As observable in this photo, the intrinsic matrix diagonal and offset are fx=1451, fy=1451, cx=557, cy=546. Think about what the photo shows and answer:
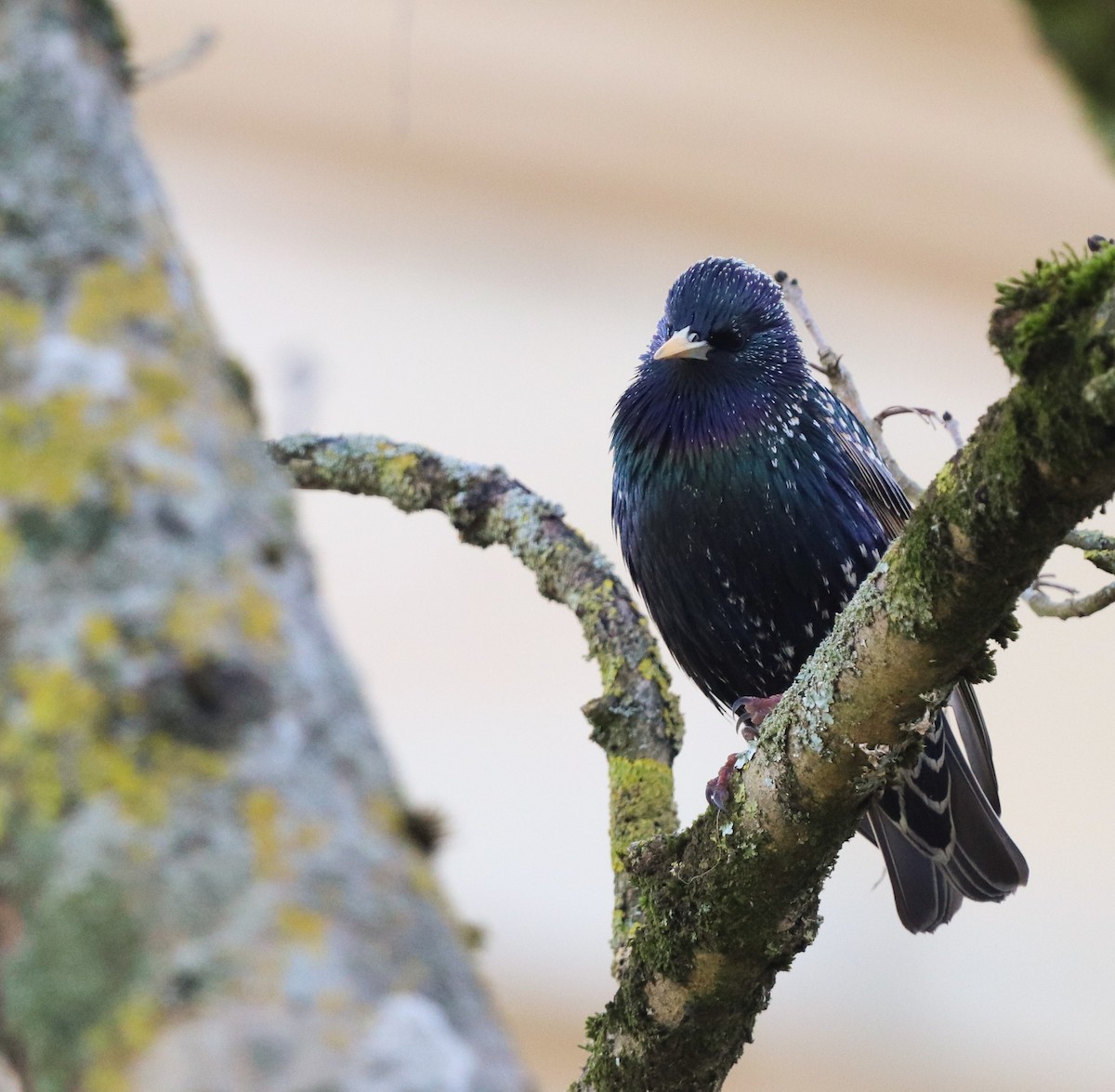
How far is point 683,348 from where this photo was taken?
335cm

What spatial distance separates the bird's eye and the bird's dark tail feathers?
3.22ft

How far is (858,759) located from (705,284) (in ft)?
6.63

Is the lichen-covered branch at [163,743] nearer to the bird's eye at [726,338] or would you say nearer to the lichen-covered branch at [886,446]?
the lichen-covered branch at [886,446]

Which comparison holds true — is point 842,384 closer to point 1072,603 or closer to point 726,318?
point 1072,603

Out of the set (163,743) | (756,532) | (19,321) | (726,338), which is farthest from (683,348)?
(163,743)

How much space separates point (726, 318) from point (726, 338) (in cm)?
5

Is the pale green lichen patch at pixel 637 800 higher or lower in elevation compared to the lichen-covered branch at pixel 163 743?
higher

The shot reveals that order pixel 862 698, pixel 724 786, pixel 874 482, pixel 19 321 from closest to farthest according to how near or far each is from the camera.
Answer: pixel 19 321 → pixel 862 698 → pixel 724 786 → pixel 874 482

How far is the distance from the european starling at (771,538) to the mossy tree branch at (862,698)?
1.06 m

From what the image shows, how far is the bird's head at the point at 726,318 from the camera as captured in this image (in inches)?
136

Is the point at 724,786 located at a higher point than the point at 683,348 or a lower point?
lower

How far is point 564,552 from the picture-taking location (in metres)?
2.82

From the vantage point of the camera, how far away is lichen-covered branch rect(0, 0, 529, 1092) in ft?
3.02

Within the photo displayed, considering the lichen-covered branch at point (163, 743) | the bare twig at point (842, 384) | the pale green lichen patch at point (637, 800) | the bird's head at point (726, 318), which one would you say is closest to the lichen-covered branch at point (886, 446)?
the bare twig at point (842, 384)
